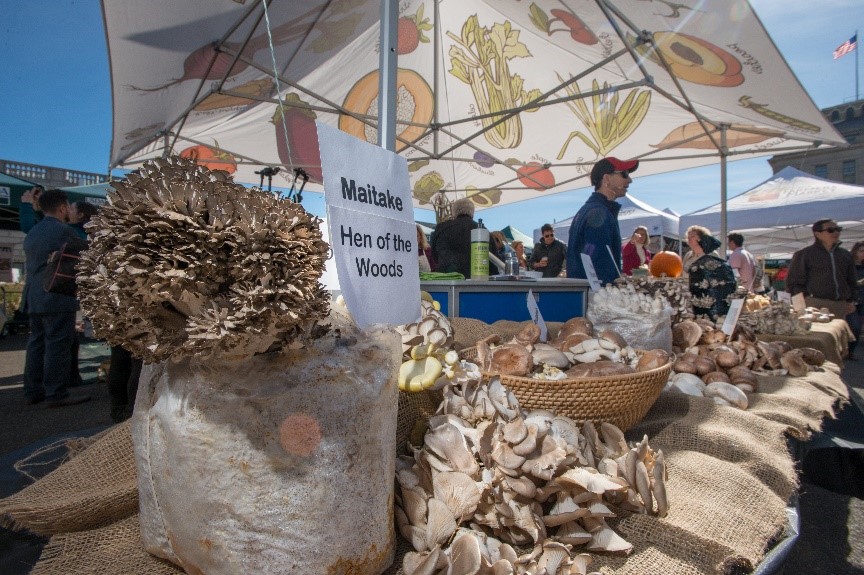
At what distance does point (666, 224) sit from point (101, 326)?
11.2 m

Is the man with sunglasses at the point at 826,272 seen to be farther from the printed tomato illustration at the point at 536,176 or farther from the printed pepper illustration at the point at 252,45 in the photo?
the printed pepper illustration at the point at 252,45

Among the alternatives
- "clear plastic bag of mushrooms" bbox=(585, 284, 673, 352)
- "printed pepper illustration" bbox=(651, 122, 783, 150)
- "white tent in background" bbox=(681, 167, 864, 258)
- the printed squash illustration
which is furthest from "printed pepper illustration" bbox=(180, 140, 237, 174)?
"white tent in background" bbox=(681, 167, 864, 258)

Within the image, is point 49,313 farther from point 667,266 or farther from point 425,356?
point 667,266

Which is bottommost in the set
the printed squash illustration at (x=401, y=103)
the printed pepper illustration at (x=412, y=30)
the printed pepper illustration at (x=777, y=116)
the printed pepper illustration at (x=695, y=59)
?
the printed pepper illustration at (x=777, y=116)

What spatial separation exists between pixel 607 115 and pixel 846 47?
40.0ft

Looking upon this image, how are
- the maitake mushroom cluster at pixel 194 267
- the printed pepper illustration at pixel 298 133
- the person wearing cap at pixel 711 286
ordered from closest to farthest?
the maitake mushroom cluster at pixel 194 267 < the person wearing cap at pixel 711 286 < the printed pepper illustration at pixel 298 133

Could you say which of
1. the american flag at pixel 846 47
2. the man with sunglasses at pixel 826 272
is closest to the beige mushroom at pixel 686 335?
the man with sunglasses at pixel 826 272

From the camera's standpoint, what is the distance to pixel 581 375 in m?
1.20


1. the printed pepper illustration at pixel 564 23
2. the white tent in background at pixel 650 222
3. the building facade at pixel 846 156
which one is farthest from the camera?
the building facade at pixel 846 156


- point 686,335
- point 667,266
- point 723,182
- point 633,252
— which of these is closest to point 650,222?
point 723,182

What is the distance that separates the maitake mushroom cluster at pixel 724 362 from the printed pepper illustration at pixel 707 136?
128 inches

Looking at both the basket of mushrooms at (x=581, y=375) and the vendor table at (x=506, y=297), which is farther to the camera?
the vendor table at (x=506, y=297)

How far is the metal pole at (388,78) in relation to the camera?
3.89 feet

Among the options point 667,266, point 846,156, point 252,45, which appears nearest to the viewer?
point 667,266
